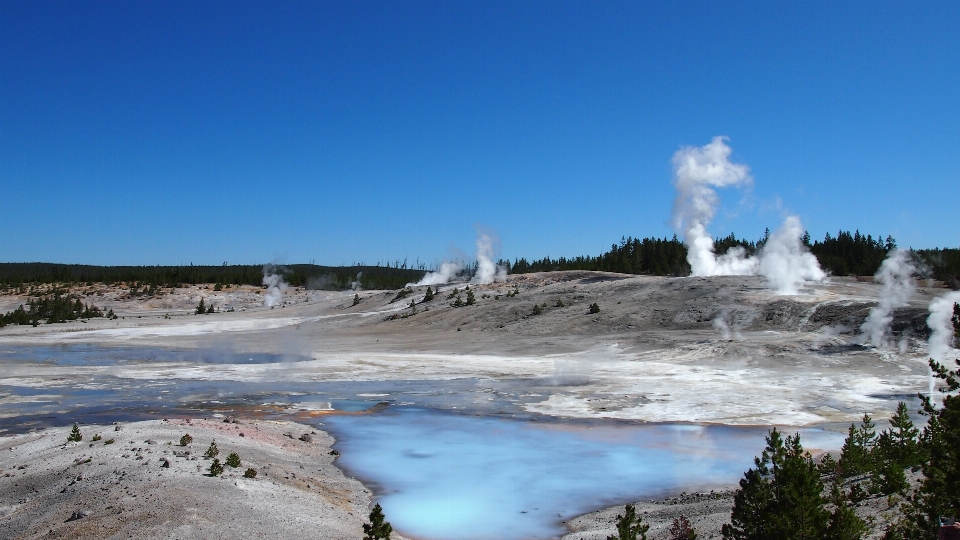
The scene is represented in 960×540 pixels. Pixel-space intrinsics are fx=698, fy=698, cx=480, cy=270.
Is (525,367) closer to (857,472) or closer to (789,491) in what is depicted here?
(857,472)

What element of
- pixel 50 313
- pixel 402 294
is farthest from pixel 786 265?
pixel 50 313

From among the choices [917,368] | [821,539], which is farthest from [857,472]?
[917,368]

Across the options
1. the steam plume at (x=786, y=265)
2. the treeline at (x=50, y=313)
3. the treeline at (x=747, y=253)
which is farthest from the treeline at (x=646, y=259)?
the treeline at (x=50, y=313)

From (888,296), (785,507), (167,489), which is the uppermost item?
(888,296)

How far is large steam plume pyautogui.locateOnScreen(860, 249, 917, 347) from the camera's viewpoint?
32.9 meters

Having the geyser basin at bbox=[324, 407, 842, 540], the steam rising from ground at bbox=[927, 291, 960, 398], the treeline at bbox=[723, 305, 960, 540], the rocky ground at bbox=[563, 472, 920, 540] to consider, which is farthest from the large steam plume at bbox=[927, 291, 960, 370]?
the treeline at bbox=[723, 305, 960, 540]

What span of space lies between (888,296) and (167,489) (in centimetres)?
3970

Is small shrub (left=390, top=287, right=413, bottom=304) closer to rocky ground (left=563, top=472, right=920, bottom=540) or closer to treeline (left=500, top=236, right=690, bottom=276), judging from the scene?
treeline (left=500, top=236, right=690, bottom=276)

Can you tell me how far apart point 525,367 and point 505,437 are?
48.3 ft

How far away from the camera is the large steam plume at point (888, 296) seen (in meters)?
32.9

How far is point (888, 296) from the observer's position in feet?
128

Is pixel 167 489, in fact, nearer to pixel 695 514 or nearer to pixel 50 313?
pixel 695 514

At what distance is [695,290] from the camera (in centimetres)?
4706

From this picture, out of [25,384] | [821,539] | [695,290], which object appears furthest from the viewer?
[695,290]
